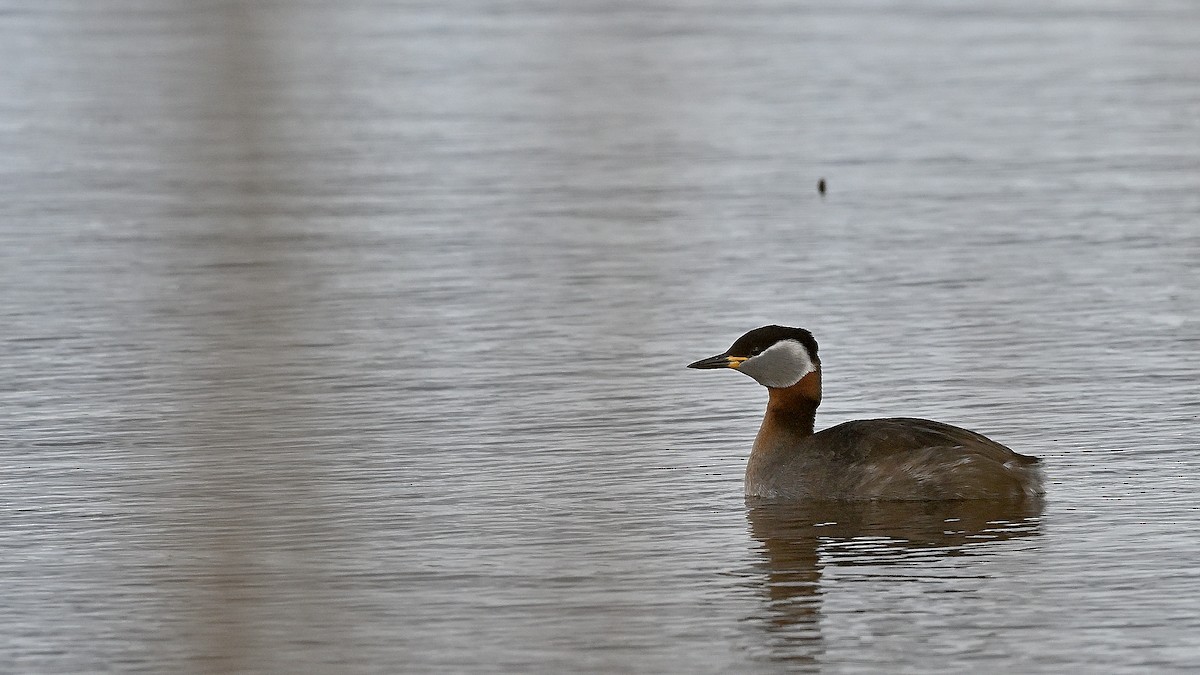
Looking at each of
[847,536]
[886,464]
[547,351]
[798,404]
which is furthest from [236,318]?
[547,351]

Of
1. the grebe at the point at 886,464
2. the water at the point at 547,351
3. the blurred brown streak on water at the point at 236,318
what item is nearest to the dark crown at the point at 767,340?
the grebe at the point at 886,464

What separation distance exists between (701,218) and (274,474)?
8.38 meters

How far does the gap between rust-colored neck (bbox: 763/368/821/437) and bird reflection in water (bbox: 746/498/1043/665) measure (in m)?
0.54

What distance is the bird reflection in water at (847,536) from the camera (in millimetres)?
7094

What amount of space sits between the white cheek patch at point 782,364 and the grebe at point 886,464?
256 mm

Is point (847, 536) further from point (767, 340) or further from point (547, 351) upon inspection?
point (547, 351)

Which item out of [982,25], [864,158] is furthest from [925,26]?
[864,158]

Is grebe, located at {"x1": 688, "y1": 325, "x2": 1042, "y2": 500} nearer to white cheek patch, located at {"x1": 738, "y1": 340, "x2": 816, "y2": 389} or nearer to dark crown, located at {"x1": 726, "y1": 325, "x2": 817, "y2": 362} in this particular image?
white cheek patch, located at {"x1": 738, "y1": 340, "x2": 816, "y2": 389}

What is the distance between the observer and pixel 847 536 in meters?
8.19

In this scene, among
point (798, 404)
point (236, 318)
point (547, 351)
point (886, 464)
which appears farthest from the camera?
point (547, 351)

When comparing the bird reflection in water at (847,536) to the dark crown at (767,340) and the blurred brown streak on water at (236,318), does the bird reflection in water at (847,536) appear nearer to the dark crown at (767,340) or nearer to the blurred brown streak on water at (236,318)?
the dark crown at (767,340)

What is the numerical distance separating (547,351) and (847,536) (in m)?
3.89

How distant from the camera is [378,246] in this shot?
48.6ft

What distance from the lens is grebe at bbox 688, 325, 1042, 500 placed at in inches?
343
